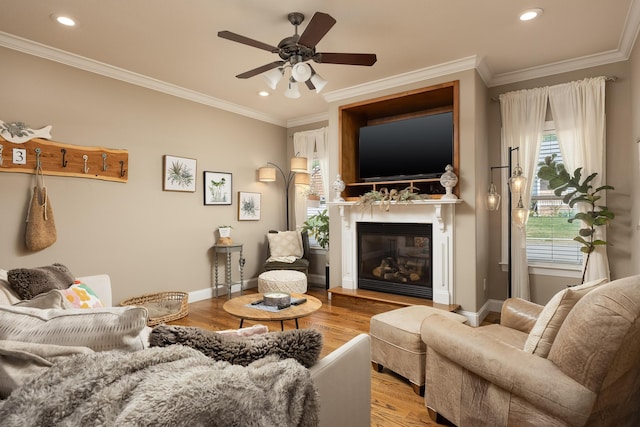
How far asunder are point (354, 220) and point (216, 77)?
2346 millimetres

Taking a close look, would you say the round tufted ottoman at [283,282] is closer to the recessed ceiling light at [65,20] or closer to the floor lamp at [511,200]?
the floor lamp at [511,200]

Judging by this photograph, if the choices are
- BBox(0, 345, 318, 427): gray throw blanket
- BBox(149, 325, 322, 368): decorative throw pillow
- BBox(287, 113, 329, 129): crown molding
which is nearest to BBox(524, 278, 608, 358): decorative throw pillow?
BBox(149, 325, 322, 368): decorative throw pillow

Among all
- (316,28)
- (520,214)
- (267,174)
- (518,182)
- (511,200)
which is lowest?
(520,214)

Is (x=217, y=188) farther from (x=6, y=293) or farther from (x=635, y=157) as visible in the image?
(x=635, y=157)

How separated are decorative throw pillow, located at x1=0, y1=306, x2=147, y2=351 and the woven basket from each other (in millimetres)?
2747

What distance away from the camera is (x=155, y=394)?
2.45 ft

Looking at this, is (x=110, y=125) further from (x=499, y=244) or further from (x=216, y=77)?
(x=499, y=244)

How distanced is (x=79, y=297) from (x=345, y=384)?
1.63 meters

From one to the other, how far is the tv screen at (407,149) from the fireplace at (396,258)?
0.62 metres

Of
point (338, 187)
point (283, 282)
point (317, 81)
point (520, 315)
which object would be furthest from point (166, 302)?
point (520, 315)

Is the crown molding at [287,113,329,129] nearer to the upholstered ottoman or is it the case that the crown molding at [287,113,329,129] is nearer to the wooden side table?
the wooden side table

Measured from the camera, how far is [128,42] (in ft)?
10.3

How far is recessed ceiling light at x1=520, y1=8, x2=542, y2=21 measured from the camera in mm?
2658

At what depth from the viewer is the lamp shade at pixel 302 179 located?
17.6 feet
